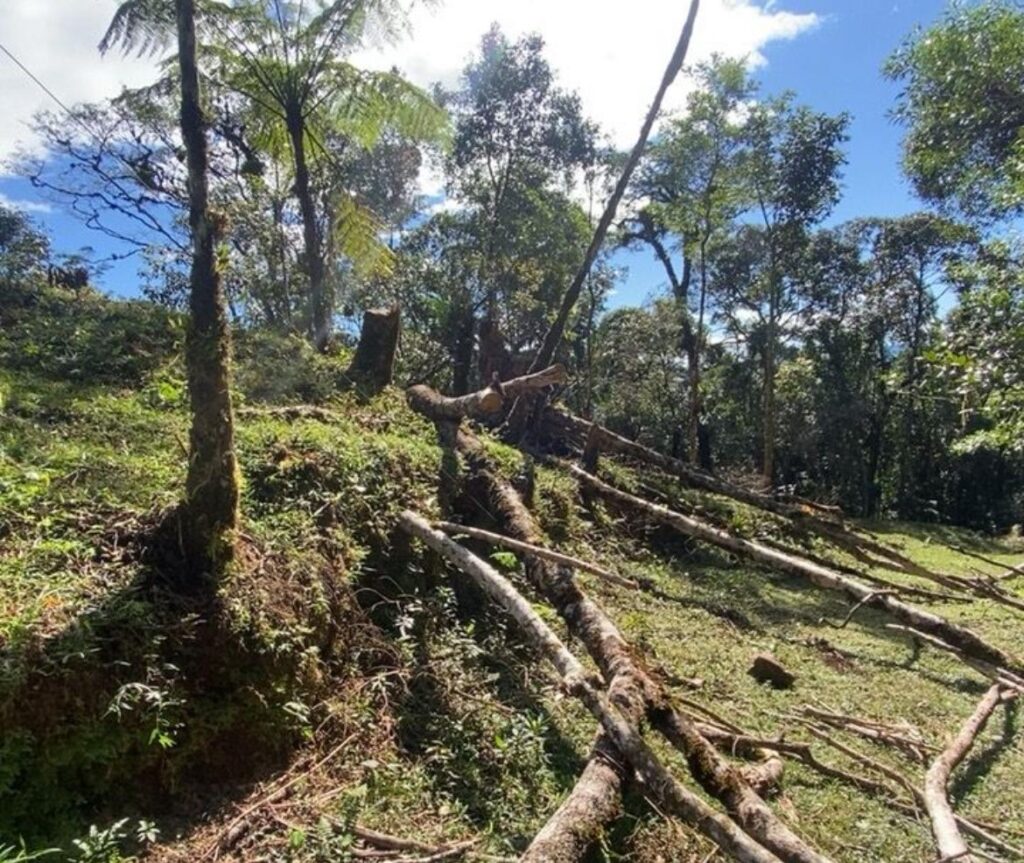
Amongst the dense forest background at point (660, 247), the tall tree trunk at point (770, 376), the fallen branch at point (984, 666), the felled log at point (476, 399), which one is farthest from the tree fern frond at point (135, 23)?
the tall tree trunk at point (770, 376)

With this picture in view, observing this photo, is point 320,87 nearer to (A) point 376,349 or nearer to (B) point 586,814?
(A) point 376,349

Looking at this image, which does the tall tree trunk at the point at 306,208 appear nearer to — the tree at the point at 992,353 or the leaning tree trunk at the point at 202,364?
the leaning tree trunk at the point at 202,364

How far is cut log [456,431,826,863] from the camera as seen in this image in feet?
8.28

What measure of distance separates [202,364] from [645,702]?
2.74 meters

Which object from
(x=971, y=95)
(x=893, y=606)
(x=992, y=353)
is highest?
(x=971, y=95)

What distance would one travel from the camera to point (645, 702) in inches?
130

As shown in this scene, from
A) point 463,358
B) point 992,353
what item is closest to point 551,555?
point 992,353

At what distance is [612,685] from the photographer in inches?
134

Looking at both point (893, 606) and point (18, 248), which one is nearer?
point (893, 606)

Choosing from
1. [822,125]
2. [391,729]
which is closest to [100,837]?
[391,729]

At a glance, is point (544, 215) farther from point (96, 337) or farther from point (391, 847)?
point (391, 847)

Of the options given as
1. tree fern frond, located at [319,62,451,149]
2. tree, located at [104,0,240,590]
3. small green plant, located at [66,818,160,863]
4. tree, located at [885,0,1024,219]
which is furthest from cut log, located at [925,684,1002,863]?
tree fern frond, located at [319,62,451,149]

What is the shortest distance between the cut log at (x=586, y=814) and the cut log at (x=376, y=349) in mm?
5503

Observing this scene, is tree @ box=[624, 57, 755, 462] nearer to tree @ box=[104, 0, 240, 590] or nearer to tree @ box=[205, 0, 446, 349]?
tree @ box=[205, 0, 446, 349]
